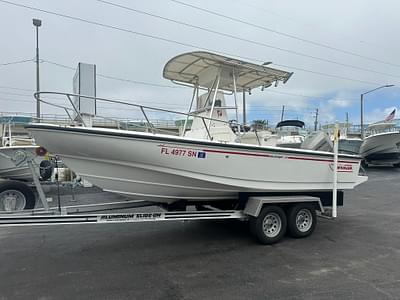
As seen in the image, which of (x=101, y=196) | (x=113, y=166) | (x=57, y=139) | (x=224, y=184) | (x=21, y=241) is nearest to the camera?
(x=57, y=139)

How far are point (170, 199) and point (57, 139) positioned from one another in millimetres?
2095

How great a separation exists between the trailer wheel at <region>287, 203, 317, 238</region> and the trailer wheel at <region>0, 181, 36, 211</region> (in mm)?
4961

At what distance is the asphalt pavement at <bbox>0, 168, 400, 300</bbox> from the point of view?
13.9 ft

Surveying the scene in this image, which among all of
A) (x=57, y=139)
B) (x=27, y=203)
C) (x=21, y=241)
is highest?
(x=57, y=139)

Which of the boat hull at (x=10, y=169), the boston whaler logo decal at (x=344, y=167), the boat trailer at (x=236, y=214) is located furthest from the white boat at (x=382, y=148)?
the boat hull at (x=10, y=169)

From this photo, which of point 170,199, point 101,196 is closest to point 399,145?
point 101,196

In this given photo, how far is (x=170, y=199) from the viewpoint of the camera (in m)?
6.13

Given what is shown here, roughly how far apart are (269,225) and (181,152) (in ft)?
7.09

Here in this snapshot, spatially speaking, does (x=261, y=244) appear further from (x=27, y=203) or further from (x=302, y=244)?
(x=27, y=203)

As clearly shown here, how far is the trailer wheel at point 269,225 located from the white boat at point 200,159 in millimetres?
372

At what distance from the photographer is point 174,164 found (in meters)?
5.47

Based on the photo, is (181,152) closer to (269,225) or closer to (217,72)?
(269,225)

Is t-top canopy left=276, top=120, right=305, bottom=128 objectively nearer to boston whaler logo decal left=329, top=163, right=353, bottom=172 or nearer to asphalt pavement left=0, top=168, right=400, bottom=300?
boston whaler logo decal left=329, top=163, right=353, bottom=172

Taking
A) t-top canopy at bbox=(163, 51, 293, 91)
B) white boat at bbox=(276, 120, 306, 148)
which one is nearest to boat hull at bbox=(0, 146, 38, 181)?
t-top canopy at bbox=(163, 51, 293, 91)
